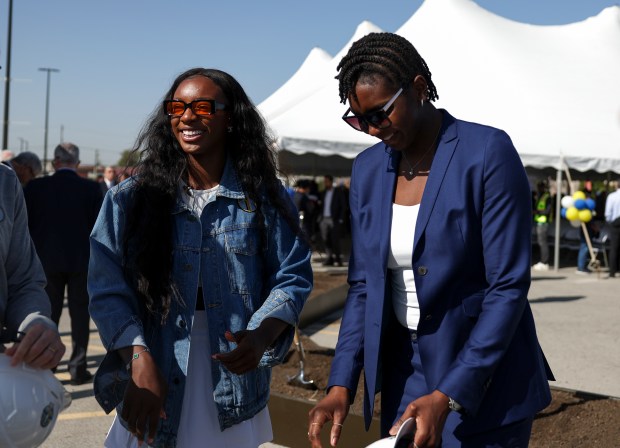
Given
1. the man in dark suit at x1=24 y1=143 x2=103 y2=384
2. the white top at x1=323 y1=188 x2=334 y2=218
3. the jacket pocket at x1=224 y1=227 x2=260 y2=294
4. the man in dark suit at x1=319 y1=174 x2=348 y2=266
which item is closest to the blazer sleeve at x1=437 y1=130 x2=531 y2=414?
the jacket pocket at x1=224 y1=227 x2=260 y2=294

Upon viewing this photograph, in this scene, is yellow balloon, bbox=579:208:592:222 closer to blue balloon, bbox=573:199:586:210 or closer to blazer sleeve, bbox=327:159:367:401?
blue balloon, bbox=573:199:586:210

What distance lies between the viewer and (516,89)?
17.8 meters

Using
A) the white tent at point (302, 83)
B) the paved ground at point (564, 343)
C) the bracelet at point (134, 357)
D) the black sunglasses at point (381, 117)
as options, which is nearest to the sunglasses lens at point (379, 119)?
the black sunglasses at point (381, 117)

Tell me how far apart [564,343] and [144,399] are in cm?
784

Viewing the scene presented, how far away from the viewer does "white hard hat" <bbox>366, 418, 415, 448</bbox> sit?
80.2 inches

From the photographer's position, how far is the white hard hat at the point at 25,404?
78.4 inches

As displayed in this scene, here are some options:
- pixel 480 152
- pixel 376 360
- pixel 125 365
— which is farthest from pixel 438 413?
pixel 125 365

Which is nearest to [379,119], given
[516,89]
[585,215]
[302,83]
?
[585,215]

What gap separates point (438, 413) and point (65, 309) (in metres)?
9.85

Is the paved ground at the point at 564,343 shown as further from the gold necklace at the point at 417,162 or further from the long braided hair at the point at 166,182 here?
the gold necklace at the point at 417,162

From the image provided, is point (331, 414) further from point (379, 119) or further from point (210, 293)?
point (379, 119)

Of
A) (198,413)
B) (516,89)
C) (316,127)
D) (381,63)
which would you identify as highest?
(516,89)

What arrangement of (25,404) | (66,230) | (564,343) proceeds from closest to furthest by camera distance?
1. (25,404)
2. (66,230)
3. (564,343)

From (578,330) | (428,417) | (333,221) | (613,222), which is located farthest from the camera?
(333,221)
